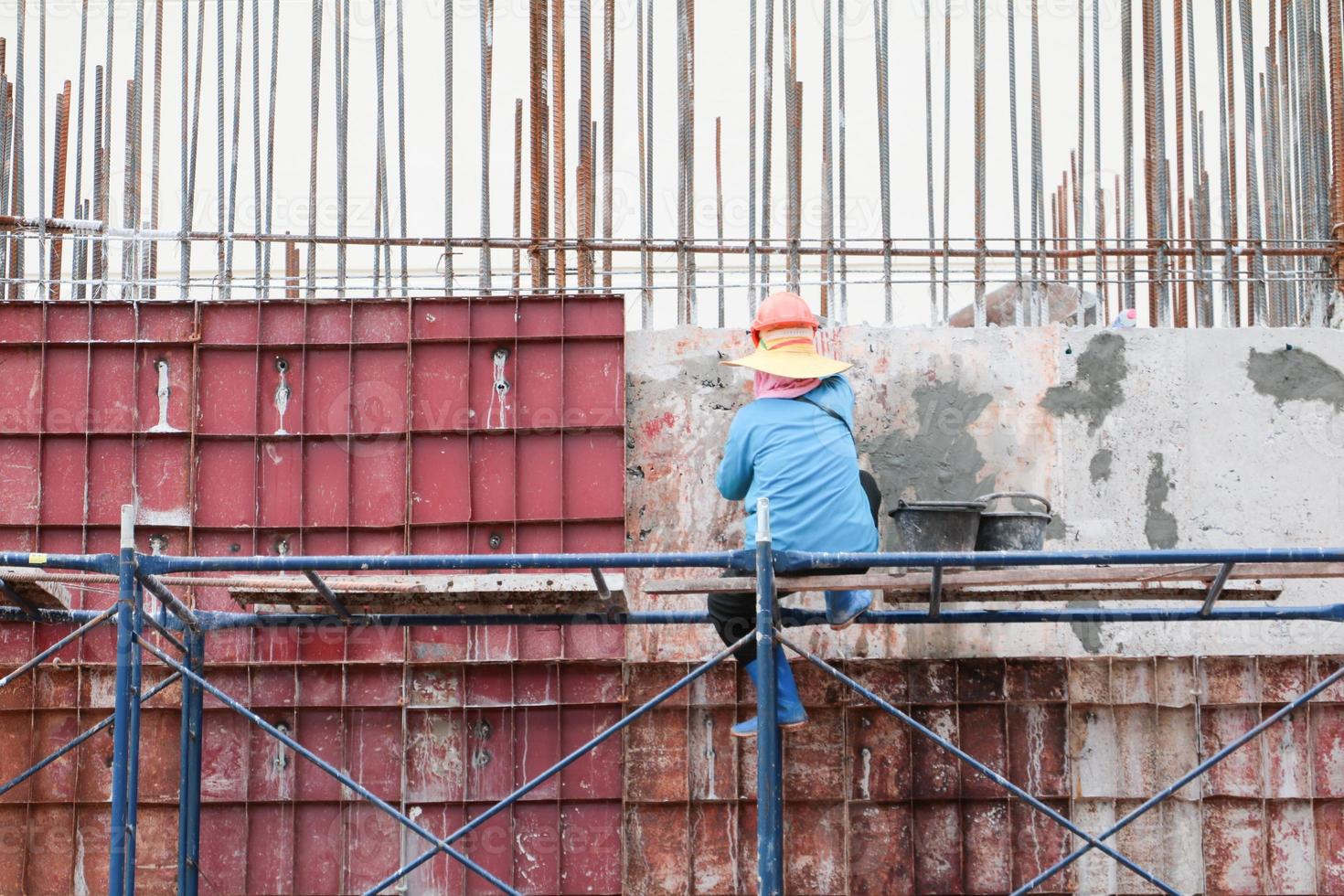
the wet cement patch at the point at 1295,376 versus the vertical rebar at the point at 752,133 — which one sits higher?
the vertical rebar at the point at 752,133

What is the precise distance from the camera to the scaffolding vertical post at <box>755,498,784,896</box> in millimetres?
5801

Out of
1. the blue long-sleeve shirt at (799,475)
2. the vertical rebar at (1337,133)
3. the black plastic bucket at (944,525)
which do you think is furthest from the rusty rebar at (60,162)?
the vertical rebar at (1337,133)

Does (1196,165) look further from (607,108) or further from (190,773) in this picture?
(190,773)

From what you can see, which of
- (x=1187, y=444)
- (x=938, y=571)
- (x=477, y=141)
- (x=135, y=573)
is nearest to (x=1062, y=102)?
(x=477, y=141)

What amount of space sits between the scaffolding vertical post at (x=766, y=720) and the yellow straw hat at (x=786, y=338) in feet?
3.73

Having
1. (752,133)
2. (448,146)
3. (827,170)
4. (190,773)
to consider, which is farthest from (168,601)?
(827,170)

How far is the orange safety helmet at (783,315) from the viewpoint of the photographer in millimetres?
6879

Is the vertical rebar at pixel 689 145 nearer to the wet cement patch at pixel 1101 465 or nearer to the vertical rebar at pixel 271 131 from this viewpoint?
the vertical rebar at pixel 271 131

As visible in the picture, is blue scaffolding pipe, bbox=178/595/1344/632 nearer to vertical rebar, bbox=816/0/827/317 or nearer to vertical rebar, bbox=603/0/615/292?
vertical rebar, bbox=816/0/827/317

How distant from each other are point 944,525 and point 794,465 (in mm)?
731

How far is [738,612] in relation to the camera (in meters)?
6.62

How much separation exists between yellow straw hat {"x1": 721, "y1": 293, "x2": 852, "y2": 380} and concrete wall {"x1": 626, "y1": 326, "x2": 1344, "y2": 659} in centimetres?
150

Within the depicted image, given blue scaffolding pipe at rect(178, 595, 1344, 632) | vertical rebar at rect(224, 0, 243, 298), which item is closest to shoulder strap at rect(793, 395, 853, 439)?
blue scaffolding pipe at rect(178, 595, 1344, 632)

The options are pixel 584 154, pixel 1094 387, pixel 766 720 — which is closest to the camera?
pixel 766 720
